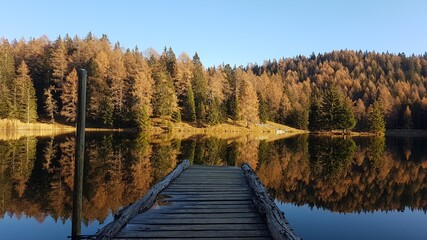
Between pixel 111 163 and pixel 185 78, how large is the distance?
225 feet

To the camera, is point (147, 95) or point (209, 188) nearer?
point (209, 188)

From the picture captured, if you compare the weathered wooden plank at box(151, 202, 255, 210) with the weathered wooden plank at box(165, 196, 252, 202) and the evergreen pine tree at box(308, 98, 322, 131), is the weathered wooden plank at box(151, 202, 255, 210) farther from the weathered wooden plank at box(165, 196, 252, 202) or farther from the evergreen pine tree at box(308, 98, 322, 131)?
the evergreen pine tree at box(308, 98, 322, 131)

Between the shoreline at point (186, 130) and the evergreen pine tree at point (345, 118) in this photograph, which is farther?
the evergreen pine tree at point (345, 118)

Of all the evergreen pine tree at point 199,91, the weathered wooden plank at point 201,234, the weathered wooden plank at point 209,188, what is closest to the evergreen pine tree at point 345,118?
the evergreen pine tree at point 199,91

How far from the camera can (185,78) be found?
89.5 m

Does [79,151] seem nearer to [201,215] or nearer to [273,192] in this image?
[201,215]

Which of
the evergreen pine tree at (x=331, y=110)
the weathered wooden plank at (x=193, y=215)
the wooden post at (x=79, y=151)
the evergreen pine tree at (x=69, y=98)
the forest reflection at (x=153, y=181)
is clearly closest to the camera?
the wooden post at (x=79, y=151)

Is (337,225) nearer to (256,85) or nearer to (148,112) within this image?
(148,112)

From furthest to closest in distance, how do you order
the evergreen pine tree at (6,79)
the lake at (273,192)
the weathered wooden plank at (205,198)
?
the evergreen pine tree at (6,79)
the lake at (273,192)
the weathered wooden plank at (205,198)

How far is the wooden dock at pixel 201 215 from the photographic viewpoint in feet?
22.7

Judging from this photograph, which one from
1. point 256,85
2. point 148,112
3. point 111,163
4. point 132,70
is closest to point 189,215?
point 111,163

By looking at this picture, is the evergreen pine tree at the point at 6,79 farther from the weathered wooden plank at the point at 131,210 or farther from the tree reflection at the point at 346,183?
the weathered wooden plank at the point at 131,210

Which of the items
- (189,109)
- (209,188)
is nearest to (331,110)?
(189,109)

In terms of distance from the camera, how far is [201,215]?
27.9 ft
